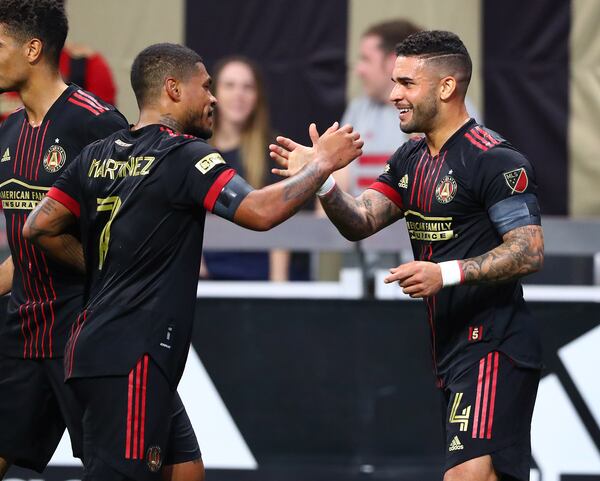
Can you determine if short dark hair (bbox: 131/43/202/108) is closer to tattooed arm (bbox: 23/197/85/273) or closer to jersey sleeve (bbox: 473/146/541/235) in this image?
tattooed arm (bbox: 23/197/85/273)

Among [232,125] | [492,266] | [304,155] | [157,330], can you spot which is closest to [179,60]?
[304,155]

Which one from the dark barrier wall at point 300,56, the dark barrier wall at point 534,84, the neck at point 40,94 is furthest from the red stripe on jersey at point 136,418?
the dark barrier wall at point 534,84

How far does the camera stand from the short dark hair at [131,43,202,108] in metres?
4.79

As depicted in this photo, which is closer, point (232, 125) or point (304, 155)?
point (304, 155)

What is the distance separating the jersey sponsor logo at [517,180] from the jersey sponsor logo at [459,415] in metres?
0.85

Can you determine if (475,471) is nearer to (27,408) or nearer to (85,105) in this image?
(27,408)

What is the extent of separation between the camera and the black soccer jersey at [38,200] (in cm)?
522

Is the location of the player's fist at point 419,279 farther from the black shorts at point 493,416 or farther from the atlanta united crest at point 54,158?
the atlanta united crest at point 54,158

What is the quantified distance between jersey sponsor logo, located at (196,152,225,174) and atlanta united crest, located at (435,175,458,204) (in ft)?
3.44

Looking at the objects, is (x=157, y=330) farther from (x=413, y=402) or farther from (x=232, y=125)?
(x=232, y=125)

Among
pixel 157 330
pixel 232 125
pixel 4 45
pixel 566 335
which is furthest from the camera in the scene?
pixel 232 125

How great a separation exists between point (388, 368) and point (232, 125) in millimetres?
2182

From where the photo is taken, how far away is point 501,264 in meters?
4.84

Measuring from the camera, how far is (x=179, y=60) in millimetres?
4797
